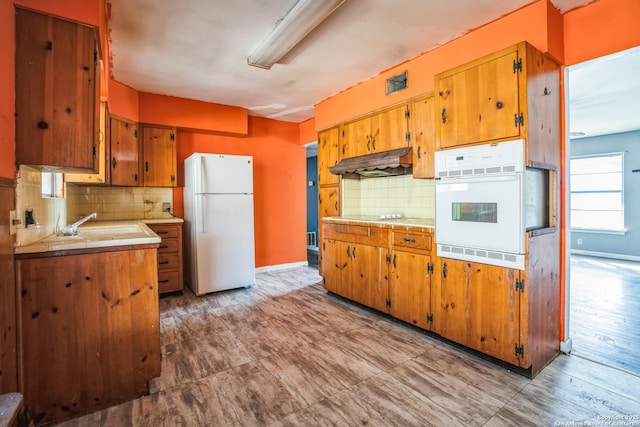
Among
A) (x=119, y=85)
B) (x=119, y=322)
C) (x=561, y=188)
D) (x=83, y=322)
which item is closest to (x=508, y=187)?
(x=561, y=188)

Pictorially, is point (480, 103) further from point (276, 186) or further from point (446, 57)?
point (276, 186)

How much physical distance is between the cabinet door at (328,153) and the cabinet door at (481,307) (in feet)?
6.93

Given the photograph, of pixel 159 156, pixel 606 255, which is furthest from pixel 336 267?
pixel 606 255

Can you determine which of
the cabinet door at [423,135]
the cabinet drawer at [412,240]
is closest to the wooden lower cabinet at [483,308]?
the cabinet drawer at [412,240]

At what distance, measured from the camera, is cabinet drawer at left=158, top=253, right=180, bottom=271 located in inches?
149

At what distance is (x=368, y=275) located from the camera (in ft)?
10.5

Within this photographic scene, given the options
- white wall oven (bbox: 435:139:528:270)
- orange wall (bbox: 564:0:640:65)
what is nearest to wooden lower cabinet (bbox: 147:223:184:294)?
white wall oven (bbox: 435:139:528:270)

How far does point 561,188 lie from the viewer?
2.32 m

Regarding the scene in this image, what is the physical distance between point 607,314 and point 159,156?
18.0 feet

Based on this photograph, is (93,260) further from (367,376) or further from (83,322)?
(367,376)

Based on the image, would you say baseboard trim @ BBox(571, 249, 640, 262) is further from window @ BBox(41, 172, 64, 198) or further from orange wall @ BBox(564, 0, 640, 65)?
window @ BBox(41, 172, 64, 198)

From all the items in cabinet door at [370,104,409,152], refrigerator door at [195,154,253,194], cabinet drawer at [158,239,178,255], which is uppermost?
cabinet door at [370,104,409,152]

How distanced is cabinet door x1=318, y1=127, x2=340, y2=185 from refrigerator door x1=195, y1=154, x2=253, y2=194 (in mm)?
1003

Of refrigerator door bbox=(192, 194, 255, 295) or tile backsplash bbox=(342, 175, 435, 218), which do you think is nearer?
tile backsplash bbox=(342, 175, 435, 218)
